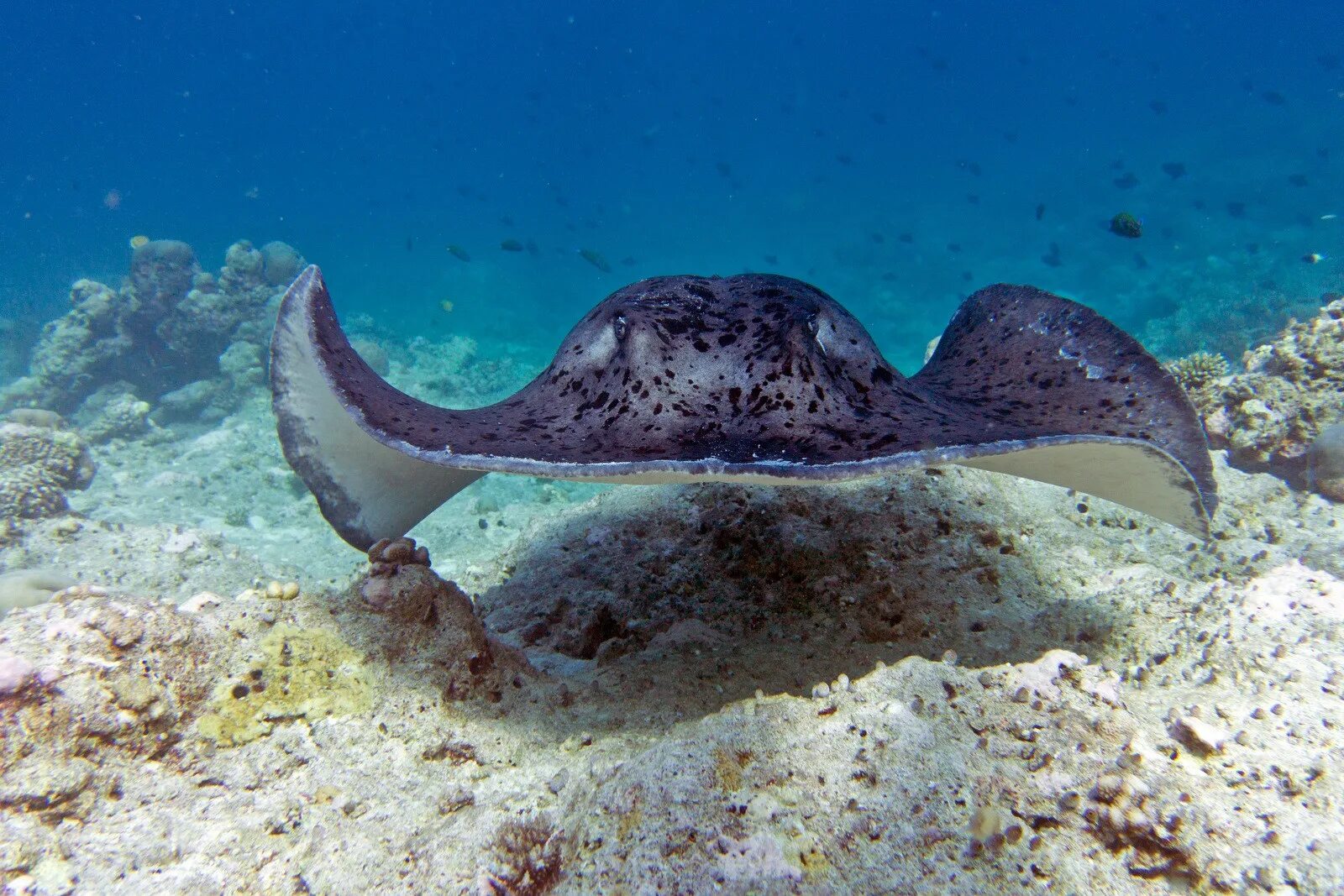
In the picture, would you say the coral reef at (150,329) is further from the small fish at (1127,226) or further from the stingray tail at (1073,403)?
the small fish at (1127,226)

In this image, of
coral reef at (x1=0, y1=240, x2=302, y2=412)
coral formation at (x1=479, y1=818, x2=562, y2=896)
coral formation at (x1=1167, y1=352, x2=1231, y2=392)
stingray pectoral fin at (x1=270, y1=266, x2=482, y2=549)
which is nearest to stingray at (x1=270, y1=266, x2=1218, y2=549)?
stingray pectoral fin at (x1=270, y1=266, x2=482, y2=549)

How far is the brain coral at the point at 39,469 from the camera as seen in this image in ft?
28.9

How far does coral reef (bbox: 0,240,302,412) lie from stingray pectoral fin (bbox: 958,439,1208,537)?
18135 millimetres

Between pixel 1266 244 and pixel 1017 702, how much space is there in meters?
35.9

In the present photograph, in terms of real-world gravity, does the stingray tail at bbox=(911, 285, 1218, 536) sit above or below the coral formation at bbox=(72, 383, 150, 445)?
below

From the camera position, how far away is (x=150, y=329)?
16.5 meters

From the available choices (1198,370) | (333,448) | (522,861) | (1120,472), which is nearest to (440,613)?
(333,448)

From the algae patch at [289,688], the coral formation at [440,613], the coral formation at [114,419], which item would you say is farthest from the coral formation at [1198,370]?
the coral formation at [114,419]

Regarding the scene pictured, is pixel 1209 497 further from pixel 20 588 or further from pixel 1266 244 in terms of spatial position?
pixel 1266 244

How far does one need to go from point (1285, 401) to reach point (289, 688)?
24.7 feet

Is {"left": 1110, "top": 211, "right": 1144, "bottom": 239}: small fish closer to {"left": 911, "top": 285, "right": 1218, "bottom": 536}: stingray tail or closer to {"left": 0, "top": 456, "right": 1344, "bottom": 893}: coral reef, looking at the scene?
{"left": 911, "top": 285, "right": 1218, "bottom": 536}: stingray tail

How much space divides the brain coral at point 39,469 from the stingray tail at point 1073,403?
39.3ft

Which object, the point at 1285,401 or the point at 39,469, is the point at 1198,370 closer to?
the point at 1285,401

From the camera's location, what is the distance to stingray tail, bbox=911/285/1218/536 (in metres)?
2.27
